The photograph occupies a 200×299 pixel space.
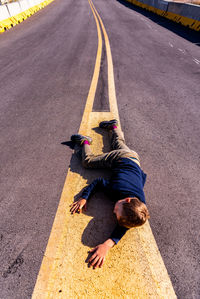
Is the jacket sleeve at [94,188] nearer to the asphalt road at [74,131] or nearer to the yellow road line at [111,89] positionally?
the asphalt road at [74,131]

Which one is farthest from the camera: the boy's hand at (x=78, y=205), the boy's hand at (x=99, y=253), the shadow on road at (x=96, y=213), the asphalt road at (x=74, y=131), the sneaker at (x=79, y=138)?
the sneaker at (x=79, y=138)

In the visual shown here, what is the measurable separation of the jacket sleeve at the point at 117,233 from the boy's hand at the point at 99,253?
45 mm

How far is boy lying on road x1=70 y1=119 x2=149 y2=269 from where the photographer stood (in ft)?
6.99

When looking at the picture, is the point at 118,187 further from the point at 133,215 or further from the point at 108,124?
the point at 108,124

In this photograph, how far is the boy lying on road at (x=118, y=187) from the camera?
213cm

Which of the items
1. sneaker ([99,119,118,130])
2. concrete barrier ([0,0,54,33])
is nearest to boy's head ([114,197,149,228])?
sneaker ([99,119,118,130])

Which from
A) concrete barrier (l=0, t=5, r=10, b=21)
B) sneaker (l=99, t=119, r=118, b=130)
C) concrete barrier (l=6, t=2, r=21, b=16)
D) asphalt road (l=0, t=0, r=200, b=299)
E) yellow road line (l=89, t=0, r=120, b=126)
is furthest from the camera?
concrete barrier (l=6, t=2, r=21, b=16)

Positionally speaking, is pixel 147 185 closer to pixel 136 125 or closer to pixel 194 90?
pixel 136 125

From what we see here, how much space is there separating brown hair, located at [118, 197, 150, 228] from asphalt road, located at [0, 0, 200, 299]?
1.39ft

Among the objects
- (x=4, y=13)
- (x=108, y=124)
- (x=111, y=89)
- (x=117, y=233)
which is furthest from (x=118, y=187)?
(x=4, y=13)

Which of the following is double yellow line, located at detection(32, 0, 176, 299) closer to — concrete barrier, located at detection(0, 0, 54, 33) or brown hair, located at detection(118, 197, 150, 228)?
brown hair, located at detection(118, 197, 150, 228)

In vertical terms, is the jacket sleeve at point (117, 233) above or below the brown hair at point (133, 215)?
below

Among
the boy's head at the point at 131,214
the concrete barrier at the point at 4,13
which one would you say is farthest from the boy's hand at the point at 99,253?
the concrete barrier at the point at 4,13

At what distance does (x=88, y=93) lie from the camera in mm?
5391
